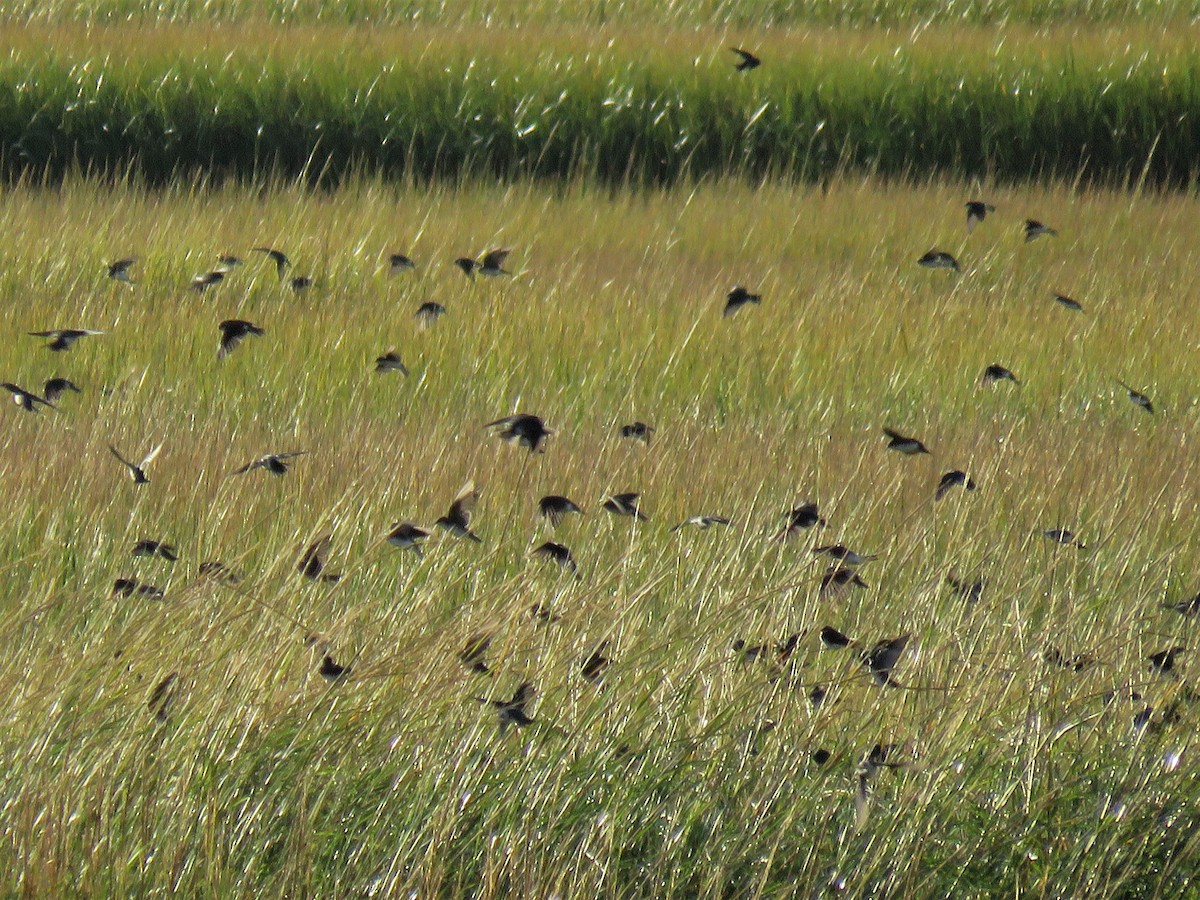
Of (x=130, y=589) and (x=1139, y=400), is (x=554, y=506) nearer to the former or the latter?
(x=130, y=589)

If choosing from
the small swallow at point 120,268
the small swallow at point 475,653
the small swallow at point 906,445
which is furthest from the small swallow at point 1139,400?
the small swallow at point 120,268

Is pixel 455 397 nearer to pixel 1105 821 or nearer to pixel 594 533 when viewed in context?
pixel 594 533

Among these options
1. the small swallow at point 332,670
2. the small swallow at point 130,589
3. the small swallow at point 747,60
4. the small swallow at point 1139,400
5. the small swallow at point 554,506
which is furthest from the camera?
the small swallow at point 747,60

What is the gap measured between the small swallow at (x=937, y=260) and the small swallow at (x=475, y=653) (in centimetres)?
311

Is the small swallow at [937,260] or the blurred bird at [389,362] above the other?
the small swallow at [937,260]

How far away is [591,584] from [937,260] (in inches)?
130

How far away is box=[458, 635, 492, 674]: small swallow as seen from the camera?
2.58 metres

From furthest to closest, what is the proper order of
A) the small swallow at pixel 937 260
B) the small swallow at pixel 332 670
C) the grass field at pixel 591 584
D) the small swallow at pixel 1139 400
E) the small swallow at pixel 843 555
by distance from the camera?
the small swallow at pixel 937 260
the small swallow at pixel 1139 400
the small swallow at pixel 843 555
the small swallow at pixel 332 670
the grass field at pixel 591 584

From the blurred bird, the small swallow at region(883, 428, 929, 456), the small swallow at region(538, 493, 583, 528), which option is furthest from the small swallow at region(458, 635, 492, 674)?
the blurred bird

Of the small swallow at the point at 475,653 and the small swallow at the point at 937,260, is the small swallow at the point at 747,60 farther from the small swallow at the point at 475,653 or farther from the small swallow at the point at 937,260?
the small swallow at the point at 475,653

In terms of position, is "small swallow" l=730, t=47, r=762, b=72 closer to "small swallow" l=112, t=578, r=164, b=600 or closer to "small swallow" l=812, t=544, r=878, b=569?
"small swallow" l=812, t=544, r=878, b=569

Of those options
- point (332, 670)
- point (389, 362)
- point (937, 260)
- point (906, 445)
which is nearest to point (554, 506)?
point (332, 670)

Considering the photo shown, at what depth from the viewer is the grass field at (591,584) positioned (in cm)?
237

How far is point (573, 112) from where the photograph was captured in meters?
9.66
